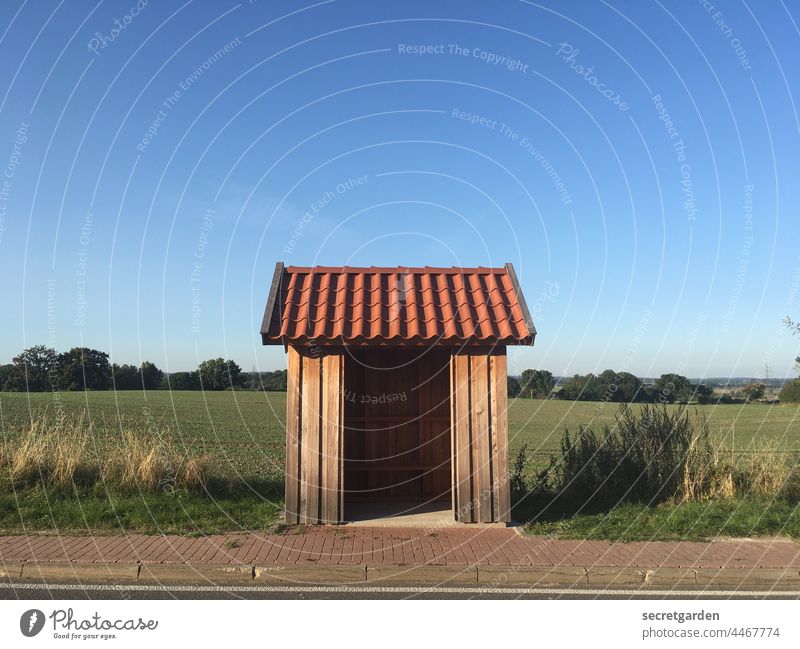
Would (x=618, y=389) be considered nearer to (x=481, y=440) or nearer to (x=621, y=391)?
(x=621, y=391)

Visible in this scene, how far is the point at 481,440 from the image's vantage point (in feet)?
26.9

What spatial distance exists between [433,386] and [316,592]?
488 centimetres

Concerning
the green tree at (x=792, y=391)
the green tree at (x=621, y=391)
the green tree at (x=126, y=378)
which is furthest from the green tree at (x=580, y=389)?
the green tree at (x=126, y=378)

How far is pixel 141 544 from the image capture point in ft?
22.8

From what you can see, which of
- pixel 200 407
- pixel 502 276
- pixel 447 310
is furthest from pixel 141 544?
pixel 200 407

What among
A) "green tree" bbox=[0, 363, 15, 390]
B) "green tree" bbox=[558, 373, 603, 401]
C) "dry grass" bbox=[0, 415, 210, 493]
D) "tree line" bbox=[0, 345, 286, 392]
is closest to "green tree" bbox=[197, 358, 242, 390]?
"tree line" bbox=[0, 345, 286, 392]

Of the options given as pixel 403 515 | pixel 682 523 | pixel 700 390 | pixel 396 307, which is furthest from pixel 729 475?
pixel 700 390

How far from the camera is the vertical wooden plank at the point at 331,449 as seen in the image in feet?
26.5

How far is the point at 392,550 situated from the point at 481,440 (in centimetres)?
210

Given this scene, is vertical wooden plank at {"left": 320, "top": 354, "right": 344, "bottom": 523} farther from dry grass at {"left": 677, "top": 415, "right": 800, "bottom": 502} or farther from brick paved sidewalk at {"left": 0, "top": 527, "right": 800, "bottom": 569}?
dry grass at {"left": 677, "top": 415, "right": 800, "bottom": 502}

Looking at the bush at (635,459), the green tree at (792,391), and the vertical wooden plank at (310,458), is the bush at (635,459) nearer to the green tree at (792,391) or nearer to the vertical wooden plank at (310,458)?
the vertical wooden plank at (310,458)

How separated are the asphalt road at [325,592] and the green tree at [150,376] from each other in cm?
5217

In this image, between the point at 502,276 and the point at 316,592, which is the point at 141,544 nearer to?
the point at 316,592

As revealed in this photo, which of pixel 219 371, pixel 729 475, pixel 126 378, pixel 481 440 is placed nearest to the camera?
pixel 481 440
